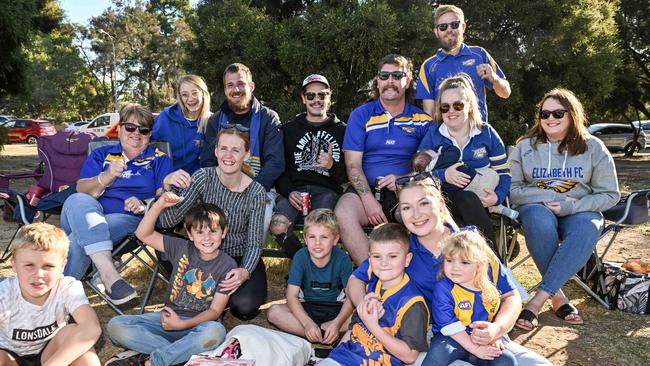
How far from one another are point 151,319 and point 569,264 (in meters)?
2.69

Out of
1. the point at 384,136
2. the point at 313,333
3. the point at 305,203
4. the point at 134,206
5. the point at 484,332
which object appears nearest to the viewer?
the point at 484,332

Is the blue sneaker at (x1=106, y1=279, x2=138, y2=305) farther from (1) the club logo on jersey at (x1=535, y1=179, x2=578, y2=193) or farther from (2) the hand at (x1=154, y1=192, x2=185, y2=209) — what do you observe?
(1) the club logo on jersey at (x1=535, y1=179, x2=578, y2=193)

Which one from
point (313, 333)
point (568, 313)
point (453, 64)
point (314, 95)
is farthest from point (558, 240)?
point (314, 95)

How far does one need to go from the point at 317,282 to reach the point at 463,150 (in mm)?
1385

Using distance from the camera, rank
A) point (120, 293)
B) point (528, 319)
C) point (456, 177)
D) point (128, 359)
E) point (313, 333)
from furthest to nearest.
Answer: point (456, 177) → point (528, 319) → point (120, 293) → point (313, 333) → point (128, 359)

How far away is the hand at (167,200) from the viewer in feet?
10.3

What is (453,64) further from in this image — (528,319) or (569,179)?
(528,319)

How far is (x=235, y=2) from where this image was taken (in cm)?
917

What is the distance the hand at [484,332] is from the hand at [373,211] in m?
1.38

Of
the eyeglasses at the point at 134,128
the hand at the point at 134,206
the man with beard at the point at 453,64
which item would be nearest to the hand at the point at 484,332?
the man with beard at the point at 453,64

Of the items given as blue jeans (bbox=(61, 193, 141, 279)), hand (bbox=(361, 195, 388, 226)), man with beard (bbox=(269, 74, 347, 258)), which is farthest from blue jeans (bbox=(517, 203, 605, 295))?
blue jeans (bbox=(61, 193, 141, 279))

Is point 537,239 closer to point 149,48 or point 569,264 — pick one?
point 569,264

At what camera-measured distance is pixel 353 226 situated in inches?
139

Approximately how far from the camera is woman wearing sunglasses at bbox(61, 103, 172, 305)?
321 cm
